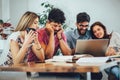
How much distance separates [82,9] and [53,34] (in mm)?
544

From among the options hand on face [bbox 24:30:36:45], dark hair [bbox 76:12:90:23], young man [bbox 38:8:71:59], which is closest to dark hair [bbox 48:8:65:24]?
young man [bbox 38:8:71:59]

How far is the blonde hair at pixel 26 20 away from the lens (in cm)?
343

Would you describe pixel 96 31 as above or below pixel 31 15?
below

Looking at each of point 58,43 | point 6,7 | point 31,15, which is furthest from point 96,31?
point 6,7

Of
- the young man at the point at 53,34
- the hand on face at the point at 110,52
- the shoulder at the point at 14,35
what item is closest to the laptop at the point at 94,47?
the hand on face at the point at 110,52

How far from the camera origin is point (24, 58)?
3355 mm

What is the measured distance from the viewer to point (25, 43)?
11.1ft

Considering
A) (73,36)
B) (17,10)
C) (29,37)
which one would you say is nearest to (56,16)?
(73,36)

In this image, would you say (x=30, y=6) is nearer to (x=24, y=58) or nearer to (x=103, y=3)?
(x=24, y=58)

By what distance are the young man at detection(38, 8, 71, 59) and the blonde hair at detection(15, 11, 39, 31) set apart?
0.20m

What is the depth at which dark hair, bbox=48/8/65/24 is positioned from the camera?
3326 mm

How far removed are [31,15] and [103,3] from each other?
1054 mm

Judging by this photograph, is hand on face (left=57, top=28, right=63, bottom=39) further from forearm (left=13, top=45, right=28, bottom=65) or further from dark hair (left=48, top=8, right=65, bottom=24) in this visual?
forearm (left=13, top=45, right=28, bottom=65)

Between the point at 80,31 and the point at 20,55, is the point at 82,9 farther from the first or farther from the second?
the point at 20,55
